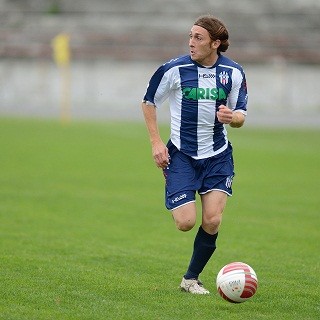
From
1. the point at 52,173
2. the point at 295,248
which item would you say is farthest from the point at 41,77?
the point at 295,248

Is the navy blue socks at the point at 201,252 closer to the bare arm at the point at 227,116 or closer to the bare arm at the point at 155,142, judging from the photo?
the bare arm at the point at 155,142

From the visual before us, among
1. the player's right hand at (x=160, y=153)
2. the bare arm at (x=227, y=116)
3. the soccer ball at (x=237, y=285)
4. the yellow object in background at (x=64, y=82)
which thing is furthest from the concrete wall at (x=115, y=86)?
the soccer ball at (x=237, y=285)

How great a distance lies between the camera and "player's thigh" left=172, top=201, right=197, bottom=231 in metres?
8.14

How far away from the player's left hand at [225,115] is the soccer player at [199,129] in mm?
189

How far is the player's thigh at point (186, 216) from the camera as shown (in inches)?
320

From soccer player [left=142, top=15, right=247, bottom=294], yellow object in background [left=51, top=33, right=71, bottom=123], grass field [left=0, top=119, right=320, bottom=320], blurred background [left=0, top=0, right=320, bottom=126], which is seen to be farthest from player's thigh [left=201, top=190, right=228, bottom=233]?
blurred background [left=0, top=0, right=320, bottom=126]

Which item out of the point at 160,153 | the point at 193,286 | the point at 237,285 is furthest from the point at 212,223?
the point at 237,285

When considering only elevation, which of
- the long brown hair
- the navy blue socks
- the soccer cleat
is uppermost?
the long brown hair

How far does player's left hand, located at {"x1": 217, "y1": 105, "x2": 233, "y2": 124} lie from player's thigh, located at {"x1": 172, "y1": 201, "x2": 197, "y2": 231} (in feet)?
2.67

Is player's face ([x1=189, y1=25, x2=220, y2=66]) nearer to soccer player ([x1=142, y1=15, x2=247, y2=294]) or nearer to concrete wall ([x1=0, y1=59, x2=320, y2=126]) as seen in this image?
soccer player ([x1=142, y1=15, x2=247, y2=294])

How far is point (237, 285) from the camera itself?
7414 mm

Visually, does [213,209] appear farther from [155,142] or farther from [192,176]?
[155,142]

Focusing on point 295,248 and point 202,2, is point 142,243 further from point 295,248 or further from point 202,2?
point 202,2

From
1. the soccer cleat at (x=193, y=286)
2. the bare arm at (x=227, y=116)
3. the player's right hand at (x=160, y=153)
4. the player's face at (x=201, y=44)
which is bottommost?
the soccer cleat at (x=193, y=286)
